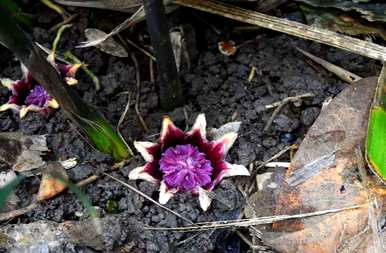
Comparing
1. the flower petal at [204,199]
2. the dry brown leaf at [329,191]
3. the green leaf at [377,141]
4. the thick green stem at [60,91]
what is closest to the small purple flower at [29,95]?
the thick green stem at [60,91]

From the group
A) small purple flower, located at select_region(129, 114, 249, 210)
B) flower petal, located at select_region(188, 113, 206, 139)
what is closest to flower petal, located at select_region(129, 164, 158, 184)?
small purple flower, located at select_region(129, 114, 249, 210)

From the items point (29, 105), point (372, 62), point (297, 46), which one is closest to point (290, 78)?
point (297, 46)

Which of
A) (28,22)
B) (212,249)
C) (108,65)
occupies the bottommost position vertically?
(212,249)

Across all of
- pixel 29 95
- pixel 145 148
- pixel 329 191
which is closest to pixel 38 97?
pixel 29 95

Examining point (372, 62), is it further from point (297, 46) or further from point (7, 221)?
point (7, 221)

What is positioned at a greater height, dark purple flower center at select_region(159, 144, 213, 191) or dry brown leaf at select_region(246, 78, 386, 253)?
dark purple flower center at select_region(159, 144, 213, 191)

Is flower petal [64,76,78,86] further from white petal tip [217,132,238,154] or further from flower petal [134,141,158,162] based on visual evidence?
white petal tip [217,132,238,154]
